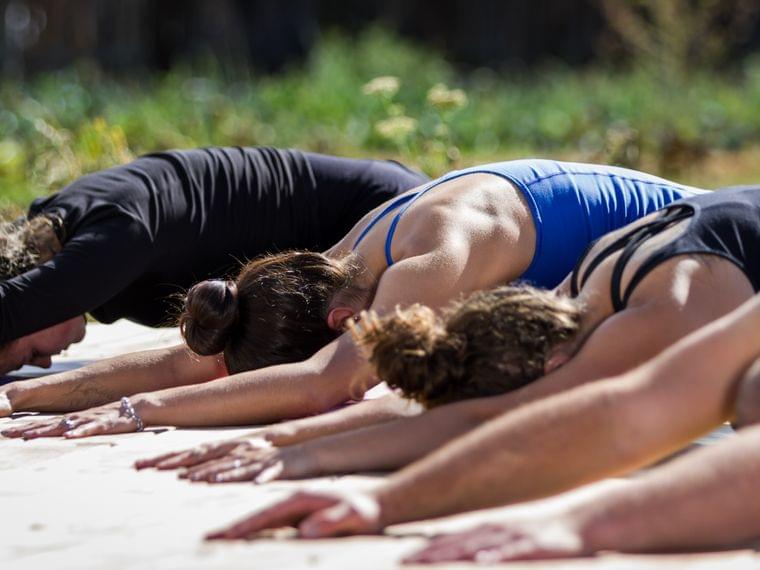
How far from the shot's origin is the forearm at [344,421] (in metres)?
2.97

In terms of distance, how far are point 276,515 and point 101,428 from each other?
1.22 m

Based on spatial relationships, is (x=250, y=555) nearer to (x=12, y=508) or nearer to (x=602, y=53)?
(x=12, y=508)

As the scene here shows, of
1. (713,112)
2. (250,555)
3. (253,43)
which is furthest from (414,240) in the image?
(253,43)

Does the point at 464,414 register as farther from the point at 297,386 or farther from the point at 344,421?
the point at 297,386

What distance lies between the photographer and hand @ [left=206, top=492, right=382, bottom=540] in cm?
226

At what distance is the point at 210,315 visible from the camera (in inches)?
136

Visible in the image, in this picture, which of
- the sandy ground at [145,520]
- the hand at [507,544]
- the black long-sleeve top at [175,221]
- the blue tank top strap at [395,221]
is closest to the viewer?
the hand at [507,544]

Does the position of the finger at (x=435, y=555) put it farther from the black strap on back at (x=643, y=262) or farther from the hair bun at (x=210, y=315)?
the hair bun at (x=210, y=315)

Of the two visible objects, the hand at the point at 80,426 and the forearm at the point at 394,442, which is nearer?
the forearm at the point at 394,442

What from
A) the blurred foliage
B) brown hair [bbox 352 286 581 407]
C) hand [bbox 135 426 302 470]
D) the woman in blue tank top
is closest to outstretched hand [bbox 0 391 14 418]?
the woman in blue tank top

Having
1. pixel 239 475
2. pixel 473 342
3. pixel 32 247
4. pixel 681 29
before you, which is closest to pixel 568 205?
pixel 473 342

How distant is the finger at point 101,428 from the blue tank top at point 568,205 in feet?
2.74

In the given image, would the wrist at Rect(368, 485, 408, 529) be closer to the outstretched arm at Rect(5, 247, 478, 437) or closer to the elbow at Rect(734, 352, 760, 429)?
the elbow at Rect(734, 352, 760, 429)

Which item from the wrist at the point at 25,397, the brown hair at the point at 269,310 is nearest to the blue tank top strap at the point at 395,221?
the brown hair at the point at 269,310
